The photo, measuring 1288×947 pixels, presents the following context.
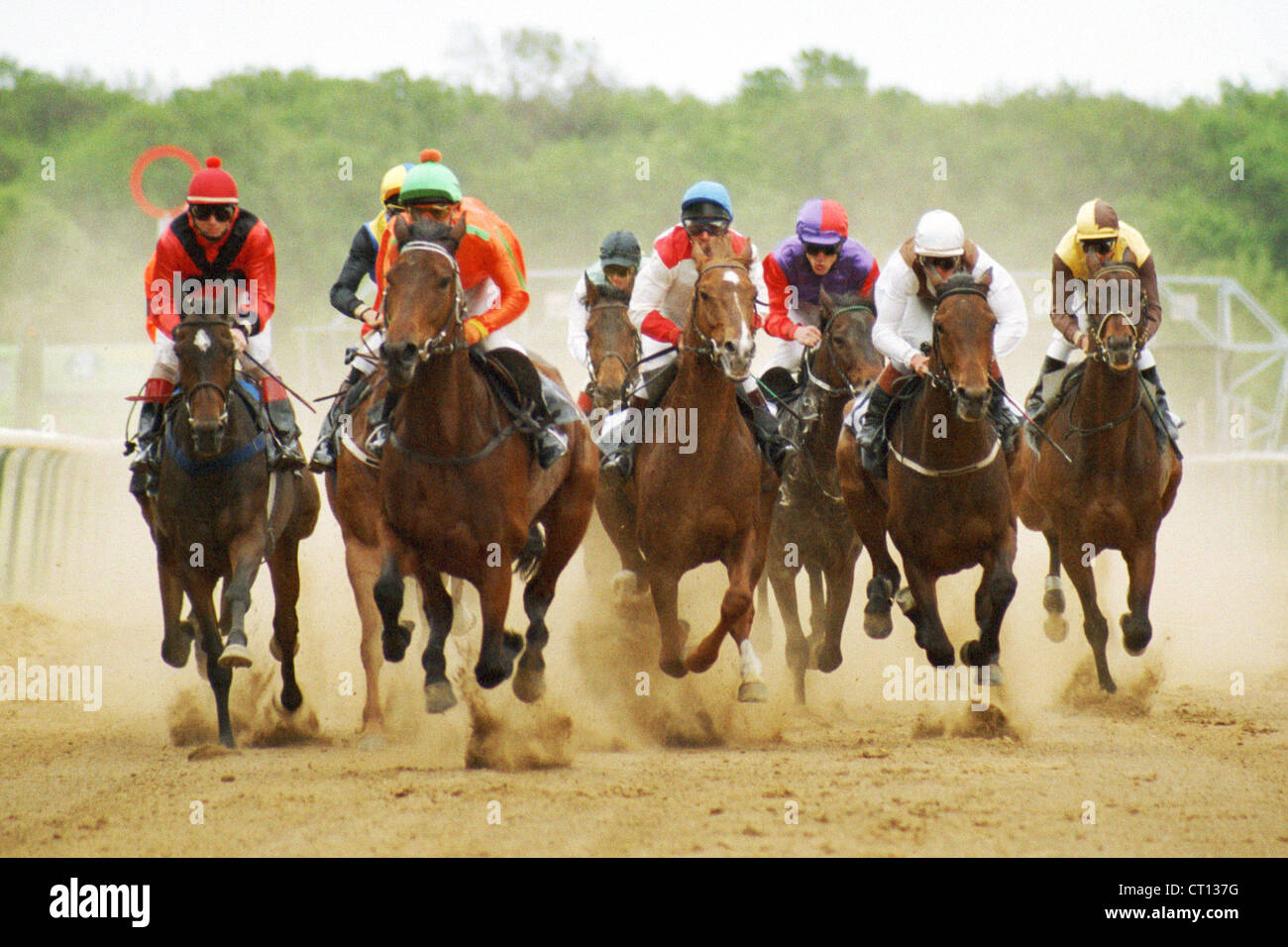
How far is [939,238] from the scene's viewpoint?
30.0 ft

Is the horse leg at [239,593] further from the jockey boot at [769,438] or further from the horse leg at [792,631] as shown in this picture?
the horse leg at [792,631]

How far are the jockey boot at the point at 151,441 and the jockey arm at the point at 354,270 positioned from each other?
1.04 meters

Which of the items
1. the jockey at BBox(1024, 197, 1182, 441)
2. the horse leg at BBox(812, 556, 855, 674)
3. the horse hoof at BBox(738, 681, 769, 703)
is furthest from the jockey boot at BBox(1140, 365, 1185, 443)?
the horse hoof at BBox(738, 681, 769, 703)

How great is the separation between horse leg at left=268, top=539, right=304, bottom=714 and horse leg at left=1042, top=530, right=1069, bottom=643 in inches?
197

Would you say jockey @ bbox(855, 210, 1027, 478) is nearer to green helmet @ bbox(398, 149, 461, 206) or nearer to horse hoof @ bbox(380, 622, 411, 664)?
green helmet @ bbox(398, 149, 461, 206)

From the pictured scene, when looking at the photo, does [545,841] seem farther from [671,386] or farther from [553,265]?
[553,265]

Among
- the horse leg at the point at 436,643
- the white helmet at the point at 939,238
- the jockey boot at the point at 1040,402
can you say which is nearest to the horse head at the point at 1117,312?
the jockey boot at the point at 1040,402

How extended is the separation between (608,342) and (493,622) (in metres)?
3.76

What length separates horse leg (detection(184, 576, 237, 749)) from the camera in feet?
29.9

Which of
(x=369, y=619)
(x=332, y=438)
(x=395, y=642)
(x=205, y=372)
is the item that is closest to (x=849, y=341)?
(x=332, y=438)

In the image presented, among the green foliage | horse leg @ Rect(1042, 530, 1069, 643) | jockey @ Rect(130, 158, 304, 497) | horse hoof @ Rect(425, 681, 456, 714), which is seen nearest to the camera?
horse hoof @ Rect(425, 681, 456, 714)

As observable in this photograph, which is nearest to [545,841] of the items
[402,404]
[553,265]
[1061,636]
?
[402,404]

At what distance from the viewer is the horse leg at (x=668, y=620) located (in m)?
9.09

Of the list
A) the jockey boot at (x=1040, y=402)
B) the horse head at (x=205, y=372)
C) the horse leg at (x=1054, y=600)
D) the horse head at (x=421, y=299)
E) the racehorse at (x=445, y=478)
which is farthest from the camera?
the horse leg at (x=1054, y=600)
